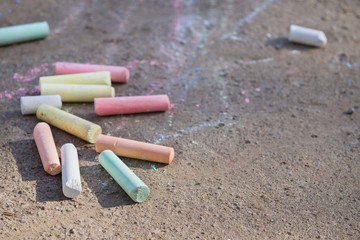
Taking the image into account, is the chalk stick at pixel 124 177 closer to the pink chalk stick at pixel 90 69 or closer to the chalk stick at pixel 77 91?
the chalk stick at pixel 77 91

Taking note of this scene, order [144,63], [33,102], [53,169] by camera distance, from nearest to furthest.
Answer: [53,169], [33,102], [144,63]

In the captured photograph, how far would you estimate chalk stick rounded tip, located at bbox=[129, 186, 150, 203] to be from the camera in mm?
3914

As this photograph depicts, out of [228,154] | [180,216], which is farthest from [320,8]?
[180,216]

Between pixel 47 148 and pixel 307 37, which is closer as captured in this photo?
pixel 47 148

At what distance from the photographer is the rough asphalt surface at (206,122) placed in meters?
3.86

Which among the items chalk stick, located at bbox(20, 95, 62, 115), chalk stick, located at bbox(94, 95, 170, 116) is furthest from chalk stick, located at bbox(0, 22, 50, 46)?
chalk stick, located at bbox(94, 95, 170, 116)

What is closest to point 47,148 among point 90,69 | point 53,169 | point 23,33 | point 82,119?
point 53,169

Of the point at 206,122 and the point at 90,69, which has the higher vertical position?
the point at 90,69

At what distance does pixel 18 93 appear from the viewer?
5.41m

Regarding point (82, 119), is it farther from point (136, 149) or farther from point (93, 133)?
point (136, 149)

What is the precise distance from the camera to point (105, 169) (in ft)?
14.3

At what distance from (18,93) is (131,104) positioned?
1.36 metres

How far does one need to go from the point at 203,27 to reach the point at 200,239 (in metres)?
4.00

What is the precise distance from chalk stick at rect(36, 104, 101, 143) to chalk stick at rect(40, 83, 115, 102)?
12.8 inches
